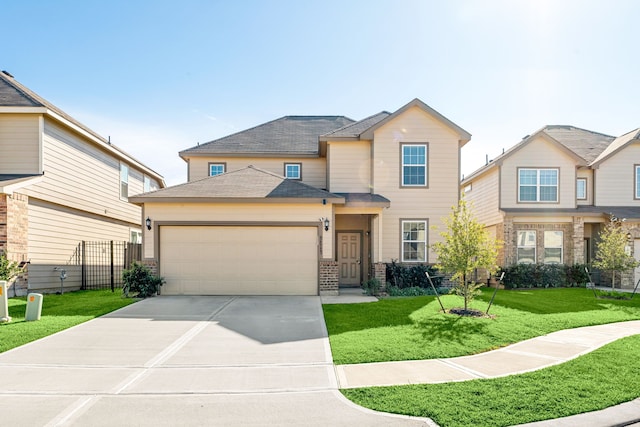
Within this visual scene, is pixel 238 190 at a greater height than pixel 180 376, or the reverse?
pixel 238 190

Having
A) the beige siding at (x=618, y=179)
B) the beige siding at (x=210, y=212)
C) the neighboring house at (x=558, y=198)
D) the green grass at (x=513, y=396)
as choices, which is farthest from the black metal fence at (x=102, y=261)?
the beige siding at (x=618, y=179)

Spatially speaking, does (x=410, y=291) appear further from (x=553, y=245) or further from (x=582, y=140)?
(x=582, y=140)

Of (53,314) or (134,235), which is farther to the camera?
(134,235)

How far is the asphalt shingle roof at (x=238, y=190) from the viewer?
40.8 ft

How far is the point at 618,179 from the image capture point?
17.7 meters

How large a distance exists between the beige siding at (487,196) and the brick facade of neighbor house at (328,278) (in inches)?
303

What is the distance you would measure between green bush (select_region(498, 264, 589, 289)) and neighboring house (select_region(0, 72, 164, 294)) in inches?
689

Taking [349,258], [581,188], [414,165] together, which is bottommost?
[349,258]

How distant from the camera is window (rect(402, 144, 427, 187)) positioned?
14922mm

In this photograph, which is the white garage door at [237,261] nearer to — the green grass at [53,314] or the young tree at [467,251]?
the green grass at [53,314]

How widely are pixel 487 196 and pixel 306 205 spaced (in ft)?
35.0

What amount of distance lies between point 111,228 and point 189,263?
7.79 m

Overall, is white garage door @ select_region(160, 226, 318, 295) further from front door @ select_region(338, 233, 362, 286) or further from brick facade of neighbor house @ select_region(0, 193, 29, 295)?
brick facade of neighbor house @ select_region(0, 193, 29, 295)

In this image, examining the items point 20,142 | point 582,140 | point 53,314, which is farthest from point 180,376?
point 582,140
